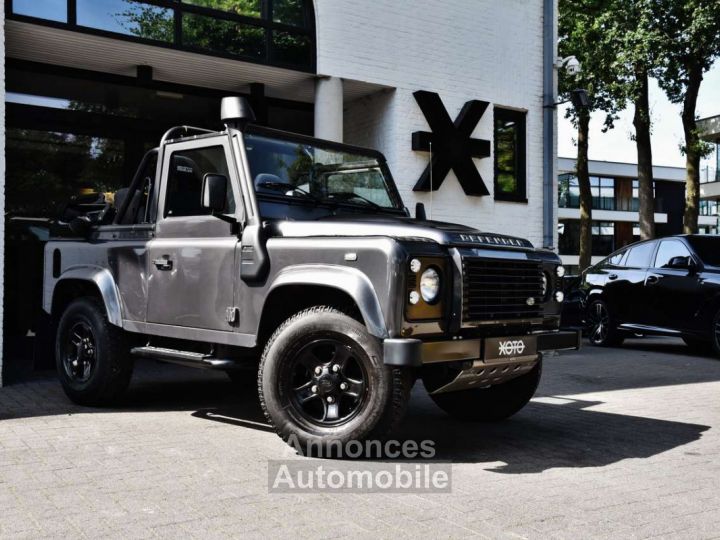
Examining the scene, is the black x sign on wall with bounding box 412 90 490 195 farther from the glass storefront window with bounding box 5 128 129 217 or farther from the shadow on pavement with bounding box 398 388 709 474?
the shadow on pavement with bounding box 398 388 709 474

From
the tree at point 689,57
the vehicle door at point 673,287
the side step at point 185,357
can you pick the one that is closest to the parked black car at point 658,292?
the vehicle door at point 673,287

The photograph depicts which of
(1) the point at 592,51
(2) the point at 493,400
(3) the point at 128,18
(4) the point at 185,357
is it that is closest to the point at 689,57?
(1) the point at 592,51

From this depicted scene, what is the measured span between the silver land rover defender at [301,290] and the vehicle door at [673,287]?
19.7 ft

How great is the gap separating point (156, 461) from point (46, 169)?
23.1 feet

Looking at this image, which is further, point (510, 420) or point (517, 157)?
point (517, 157)

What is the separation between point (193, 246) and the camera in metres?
5.97

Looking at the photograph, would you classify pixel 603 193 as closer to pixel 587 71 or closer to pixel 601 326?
pixel 587 71

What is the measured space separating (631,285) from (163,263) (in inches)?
319

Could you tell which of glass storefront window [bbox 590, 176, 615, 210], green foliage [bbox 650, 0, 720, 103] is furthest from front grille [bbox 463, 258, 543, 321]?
glass storefront window [bbox 590, 176, 615, 210]

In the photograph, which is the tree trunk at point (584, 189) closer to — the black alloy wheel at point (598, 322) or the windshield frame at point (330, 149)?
the black alloy wheel at point (598, 322)

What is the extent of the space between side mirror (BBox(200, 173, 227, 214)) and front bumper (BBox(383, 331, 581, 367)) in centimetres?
167

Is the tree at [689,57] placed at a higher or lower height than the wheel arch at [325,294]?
higher

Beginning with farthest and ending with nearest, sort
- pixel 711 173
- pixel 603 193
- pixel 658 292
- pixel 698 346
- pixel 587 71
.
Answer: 1. pixel 603 193
2. pixel 711 173
3. pixel 587 71
4. pixel 698 346
5. pixel 658 292

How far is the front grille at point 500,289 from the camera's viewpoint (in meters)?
5.00
